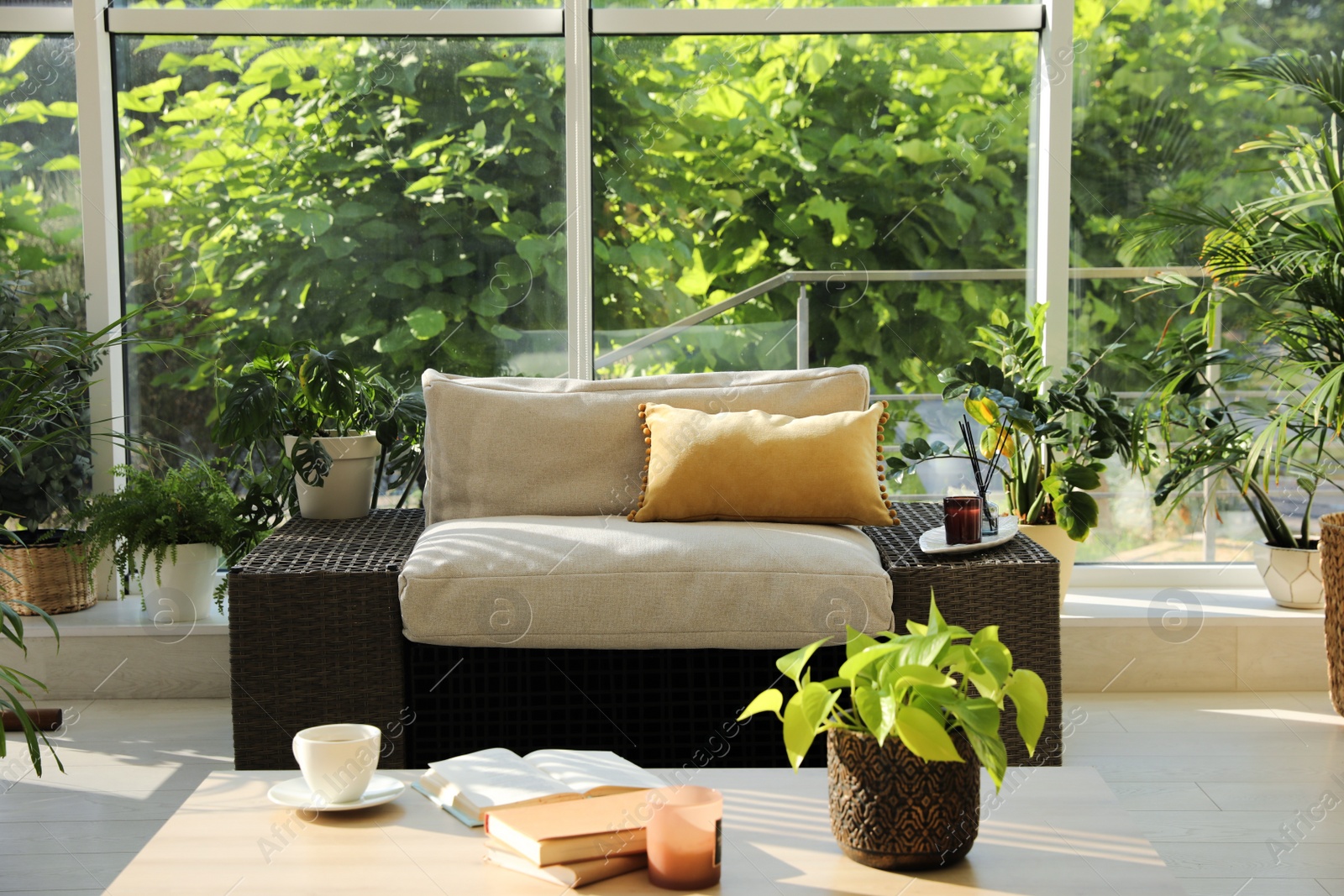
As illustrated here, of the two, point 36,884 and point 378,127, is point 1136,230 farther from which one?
point 36,884

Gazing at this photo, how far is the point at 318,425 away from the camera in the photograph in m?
3.05

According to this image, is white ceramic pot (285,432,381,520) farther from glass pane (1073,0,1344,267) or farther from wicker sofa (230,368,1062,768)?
glass pane (1073,0,1344,267)

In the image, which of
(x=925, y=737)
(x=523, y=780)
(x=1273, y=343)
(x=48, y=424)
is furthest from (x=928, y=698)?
(x=48, y=424)

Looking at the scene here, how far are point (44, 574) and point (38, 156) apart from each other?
1.21 meters

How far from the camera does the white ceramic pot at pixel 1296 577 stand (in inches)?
125

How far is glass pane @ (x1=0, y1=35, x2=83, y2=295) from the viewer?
3.43 metres

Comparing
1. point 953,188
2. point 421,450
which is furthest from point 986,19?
point 421,450

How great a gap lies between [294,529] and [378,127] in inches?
51.5

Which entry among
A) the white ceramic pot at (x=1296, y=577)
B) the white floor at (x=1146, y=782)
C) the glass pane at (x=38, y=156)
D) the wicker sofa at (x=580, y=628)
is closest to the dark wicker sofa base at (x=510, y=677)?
the wicker sofa at (x=580, y=628)

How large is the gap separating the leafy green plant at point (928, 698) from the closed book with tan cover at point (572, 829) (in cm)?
18

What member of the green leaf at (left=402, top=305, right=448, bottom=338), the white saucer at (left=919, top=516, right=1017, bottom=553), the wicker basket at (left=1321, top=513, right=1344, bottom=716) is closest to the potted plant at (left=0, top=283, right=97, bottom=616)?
the green leaf at (left=402, top=305, right=448, bottom=338)

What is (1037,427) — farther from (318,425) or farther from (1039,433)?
(318,425)

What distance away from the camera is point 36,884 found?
1992mm

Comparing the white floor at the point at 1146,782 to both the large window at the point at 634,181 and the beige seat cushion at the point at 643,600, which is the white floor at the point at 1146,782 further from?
the large window at the point at 634,181
